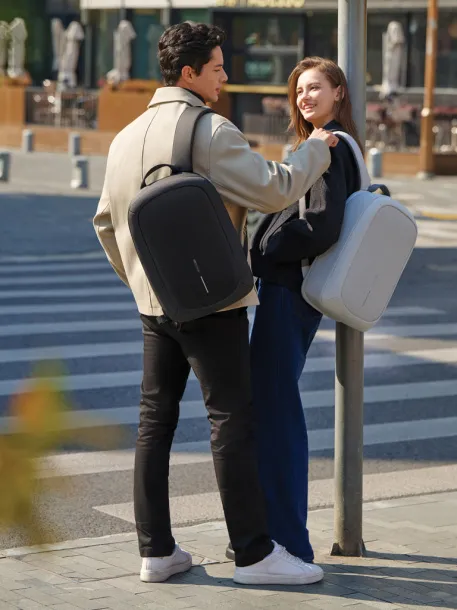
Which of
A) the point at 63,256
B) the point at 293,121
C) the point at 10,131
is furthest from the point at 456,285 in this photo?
the point at 10,131

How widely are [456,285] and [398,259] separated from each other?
9.93 m

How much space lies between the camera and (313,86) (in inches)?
172

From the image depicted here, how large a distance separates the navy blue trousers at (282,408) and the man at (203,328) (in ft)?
0.65

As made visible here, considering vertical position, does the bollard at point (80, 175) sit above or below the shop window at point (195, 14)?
below

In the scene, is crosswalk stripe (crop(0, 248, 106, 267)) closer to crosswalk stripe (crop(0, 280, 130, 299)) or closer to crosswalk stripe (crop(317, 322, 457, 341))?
crosswalk stripe (crop(0, 280, 130, 299))

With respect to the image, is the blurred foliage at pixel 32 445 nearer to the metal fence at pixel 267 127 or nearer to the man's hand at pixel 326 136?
the man's hand at pixel 326 136

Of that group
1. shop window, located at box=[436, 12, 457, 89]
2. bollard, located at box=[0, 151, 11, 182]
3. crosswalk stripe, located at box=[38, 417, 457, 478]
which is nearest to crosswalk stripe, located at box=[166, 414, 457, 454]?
crosswalk stripe, located at box=[38, 417, 457, 478]

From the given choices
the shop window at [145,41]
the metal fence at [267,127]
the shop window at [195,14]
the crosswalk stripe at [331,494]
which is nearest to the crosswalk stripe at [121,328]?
the crosswalk stripe at [331,494]

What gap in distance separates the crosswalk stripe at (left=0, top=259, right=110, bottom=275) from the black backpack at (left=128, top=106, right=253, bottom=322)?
11.0 metres

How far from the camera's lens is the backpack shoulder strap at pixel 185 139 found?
3838 millimetres

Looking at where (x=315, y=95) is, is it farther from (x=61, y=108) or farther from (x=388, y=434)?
(x=61, y=108)

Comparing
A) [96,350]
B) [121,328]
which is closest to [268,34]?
[121,328]

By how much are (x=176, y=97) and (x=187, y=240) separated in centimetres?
47

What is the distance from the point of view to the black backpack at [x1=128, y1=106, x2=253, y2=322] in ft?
12.2
